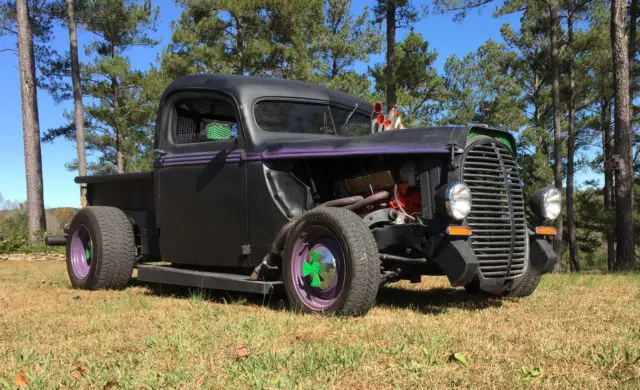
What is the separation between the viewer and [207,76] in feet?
18.1

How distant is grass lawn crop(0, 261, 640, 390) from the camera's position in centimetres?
255

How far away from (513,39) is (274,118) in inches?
905

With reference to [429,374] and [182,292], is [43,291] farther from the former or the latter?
[429,374]

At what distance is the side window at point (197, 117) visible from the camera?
211 inches

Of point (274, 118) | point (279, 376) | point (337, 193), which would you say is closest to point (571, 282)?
point (337, 193)

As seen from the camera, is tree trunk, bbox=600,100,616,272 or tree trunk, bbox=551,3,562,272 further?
tree trunk, bbox=600,100,616,272

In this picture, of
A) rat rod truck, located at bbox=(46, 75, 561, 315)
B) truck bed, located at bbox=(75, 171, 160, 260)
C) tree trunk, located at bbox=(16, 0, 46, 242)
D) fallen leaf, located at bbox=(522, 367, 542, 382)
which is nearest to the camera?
fallen leaf, located at bbox=(522, 367, 542, 382)

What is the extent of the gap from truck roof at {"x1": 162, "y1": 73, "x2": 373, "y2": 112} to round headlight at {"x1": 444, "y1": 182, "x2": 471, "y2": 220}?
2.06 m

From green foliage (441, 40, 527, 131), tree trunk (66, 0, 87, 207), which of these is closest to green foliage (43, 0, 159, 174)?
tree trunk (66, 0, 87, 207)

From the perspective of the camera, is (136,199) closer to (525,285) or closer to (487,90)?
(525,285)

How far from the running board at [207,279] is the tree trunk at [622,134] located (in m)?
9.09

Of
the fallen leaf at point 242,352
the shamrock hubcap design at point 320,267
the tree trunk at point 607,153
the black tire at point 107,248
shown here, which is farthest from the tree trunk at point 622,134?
the tree trunk at point 607,153

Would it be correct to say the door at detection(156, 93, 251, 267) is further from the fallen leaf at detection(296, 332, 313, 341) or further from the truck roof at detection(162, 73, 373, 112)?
the fallen leaf at detection(296, 332, 313, 341)

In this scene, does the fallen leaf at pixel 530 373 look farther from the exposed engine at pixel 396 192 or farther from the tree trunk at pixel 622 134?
the tree trunk at pixel 622 134
